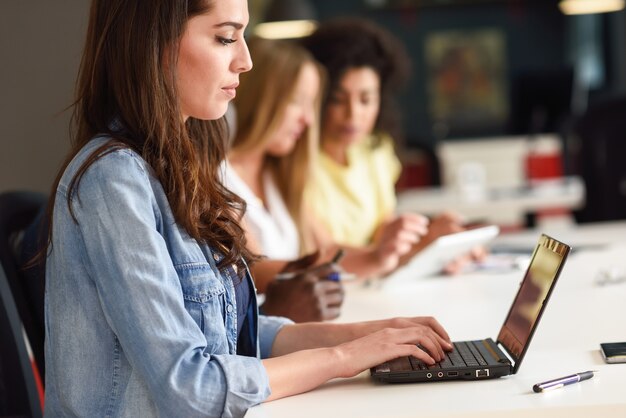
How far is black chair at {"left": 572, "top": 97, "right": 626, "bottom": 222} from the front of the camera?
406 centimetres

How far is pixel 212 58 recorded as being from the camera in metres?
1.35

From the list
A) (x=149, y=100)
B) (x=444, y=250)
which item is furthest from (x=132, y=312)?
(x=444, y=250)

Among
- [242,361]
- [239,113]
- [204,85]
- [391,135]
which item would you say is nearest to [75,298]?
[242,361]

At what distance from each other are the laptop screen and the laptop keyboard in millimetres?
46

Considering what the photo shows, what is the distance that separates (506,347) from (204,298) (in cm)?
46

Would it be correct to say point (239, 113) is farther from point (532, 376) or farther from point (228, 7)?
point (532, 376)

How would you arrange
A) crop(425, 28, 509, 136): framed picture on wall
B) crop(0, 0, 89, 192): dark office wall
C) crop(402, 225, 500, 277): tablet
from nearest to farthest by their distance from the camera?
crop(402, 225, 500, 277): tablet
crop(0, 0, 89, 192): dark office wall
crop(425, 28, 509, 136): framed picture on wall

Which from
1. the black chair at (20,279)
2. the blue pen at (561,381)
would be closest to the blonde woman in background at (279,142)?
the black chair at (20,279)

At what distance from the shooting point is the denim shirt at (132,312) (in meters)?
1.19

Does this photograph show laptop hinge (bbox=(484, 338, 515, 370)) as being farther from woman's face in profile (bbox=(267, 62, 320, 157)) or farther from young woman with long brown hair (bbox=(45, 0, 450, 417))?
woman's face in profile (bbox=(267, 62, 320, 157))

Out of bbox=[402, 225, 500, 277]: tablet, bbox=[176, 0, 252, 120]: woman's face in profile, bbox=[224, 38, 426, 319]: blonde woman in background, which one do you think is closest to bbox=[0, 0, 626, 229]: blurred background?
bbox=[224, 38, 426, 319]: blonde woman in background

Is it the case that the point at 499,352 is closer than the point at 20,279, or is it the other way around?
the point at 499,352

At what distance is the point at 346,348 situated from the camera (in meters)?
1.33

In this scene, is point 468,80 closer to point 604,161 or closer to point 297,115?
point 604,161
